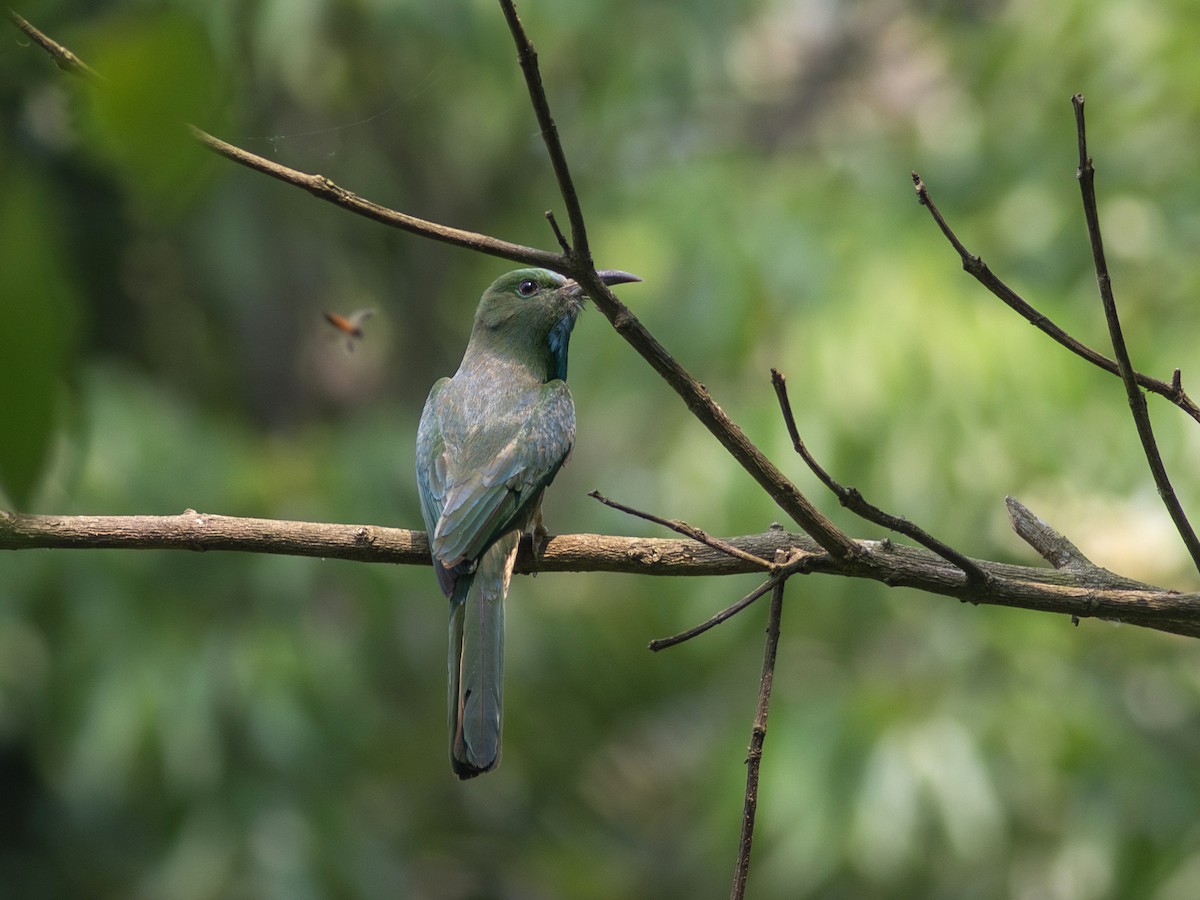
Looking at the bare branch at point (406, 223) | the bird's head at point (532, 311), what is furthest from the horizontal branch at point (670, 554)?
the bird's head at point (532, 311)

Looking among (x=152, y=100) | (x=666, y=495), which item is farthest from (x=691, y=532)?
(x=666, y=495)

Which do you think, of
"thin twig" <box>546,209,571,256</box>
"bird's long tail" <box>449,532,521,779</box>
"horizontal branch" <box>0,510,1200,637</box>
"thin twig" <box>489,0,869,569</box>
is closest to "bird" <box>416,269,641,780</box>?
"bird's long tail" <box>449,532,521,779</box>

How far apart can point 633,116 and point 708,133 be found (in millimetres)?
1116

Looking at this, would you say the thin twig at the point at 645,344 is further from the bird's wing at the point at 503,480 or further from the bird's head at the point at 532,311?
the bird's head at the point at 532,311

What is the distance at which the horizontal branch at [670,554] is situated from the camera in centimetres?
208

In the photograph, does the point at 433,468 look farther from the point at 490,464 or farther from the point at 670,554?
the point at 670,554

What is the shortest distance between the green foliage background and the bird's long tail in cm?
162

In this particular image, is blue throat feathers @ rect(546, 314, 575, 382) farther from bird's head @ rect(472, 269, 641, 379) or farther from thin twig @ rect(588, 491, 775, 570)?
thin twig @ rect(588, 491, 775, 570)

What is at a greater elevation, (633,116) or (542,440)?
(633,116)

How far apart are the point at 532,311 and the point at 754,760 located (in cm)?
240

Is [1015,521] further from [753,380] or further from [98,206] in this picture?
[98,206]

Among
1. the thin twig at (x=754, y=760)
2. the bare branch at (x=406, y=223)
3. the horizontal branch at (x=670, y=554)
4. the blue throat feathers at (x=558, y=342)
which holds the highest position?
the blue throat feathers at (x=558, y=342)

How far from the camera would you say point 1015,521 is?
2.56m

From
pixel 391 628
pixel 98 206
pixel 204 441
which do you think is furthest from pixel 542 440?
pixel 98 206
